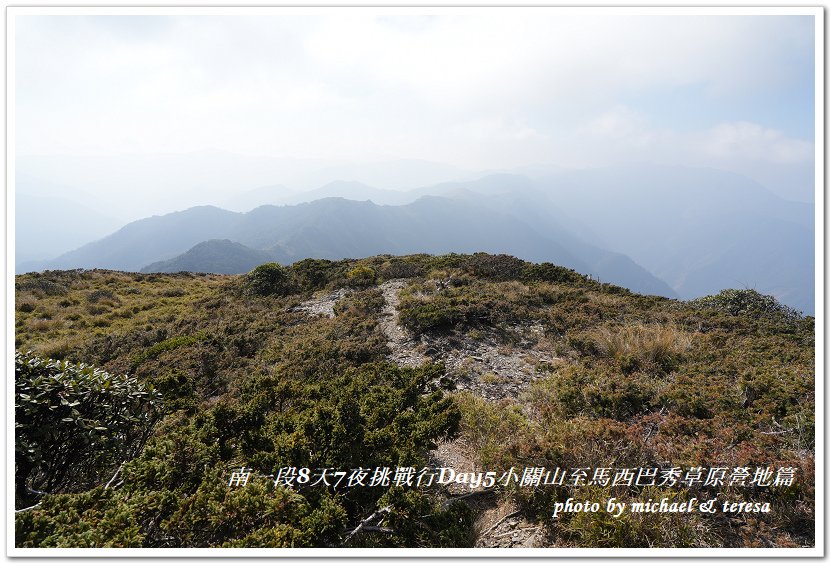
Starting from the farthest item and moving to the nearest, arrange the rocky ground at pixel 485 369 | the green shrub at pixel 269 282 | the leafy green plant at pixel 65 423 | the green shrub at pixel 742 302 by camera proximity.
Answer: the green shrub at pixel 269 282 < the green shrub at pixel 742 302 < the leafy green plant at pixel 65 423 < the rocky ground at pixel 485 369

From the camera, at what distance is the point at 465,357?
9.21 meters

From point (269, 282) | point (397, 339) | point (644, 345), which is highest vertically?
point (644, 345)

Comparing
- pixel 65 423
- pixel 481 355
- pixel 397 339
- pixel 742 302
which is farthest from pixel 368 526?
pixel 742 302

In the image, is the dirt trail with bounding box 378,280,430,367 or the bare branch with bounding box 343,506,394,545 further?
the dirt trail with bounding box 378,280,430,367

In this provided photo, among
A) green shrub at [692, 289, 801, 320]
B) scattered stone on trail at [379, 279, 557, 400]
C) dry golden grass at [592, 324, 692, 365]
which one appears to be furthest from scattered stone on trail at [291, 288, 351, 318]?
green shrub at [692, 289, 801, 320]

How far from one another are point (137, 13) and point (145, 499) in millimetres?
6158

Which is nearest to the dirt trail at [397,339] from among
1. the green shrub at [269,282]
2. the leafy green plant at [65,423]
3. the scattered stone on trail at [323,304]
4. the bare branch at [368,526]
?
the scattered stone on trail at [323,304]

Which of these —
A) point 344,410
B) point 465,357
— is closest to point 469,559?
point 344,410

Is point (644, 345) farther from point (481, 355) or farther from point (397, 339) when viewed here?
point (397, 339)

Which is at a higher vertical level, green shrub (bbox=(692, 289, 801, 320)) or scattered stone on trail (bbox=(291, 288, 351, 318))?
green shrub (bbox=(692, 289, 801, 320))

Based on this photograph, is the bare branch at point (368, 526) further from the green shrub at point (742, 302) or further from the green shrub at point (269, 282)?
the green shrub at point (269, 282)

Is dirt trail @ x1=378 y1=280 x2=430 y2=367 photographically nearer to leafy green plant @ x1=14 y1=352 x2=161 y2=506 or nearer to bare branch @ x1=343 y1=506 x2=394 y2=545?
bare branch @ x1=343 y1=506 x2=394 y2=545

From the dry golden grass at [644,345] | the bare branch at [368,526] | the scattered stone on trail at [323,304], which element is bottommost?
the scattered stone on trail at [323,304]

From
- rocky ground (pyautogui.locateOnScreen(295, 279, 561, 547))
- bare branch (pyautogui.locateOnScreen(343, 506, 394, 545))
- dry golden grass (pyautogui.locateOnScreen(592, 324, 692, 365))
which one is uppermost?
dry golden grass (pyautogui.locateOnScreen(592, 324, 692, 365))
